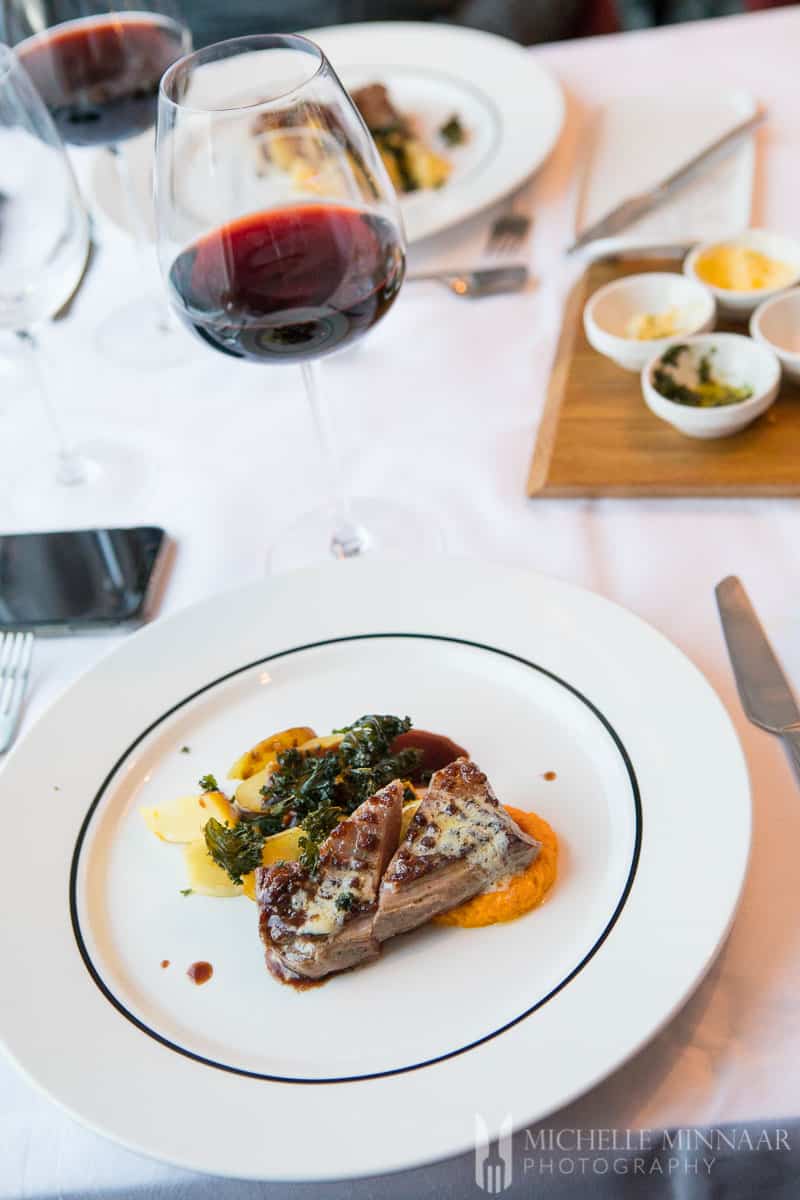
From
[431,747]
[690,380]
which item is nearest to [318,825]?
[431,747]

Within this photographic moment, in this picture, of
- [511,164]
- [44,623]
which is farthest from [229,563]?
[511,164]

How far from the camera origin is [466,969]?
764 millimetres

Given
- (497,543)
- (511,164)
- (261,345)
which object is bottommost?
(497,543)

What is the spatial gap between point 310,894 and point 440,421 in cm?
72

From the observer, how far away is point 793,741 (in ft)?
2.88

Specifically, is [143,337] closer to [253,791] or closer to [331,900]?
[253,791]

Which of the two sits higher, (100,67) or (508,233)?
(100,67)

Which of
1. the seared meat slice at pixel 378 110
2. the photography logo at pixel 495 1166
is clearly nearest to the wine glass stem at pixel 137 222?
the seared meat slice at pixel 378 110

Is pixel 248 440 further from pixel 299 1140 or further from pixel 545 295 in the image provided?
pixel 299 1140

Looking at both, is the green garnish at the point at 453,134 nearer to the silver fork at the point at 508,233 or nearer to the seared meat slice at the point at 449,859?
the silver fork at the point at 508,233

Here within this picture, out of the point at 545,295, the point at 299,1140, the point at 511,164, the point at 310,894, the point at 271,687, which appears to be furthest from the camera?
the point at 511,164

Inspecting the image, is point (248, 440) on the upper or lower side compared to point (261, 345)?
lower

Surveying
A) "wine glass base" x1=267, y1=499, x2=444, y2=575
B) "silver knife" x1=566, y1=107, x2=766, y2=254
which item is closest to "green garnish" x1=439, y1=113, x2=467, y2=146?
"silver knife" x1=566, y1=107, x2=766, y2=254

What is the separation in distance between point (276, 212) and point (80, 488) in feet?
1.60
